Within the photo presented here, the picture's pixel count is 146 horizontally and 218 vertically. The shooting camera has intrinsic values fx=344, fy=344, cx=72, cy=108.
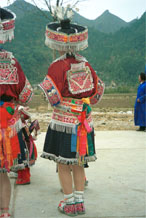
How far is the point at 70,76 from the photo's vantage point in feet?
10.4

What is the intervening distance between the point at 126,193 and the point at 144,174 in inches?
30.4

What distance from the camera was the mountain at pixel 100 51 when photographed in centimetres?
5250

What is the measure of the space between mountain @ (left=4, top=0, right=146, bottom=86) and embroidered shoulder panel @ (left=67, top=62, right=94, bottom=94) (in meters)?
41.2

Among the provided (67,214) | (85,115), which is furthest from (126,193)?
(85,115)

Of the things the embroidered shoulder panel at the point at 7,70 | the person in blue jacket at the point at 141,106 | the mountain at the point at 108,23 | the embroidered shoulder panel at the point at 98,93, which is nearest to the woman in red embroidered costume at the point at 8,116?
the embroidered shoulder panel at the point at 7,70

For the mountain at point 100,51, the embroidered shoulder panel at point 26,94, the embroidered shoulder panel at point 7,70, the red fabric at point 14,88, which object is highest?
the embroidered shoulder panel at point 7,70

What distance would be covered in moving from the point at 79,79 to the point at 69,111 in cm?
32

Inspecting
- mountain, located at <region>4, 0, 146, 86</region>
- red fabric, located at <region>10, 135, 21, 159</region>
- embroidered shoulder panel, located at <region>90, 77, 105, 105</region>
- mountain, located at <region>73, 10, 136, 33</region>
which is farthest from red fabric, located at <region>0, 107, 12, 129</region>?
mountain, located at <region>73, 10, 136, 33</region>

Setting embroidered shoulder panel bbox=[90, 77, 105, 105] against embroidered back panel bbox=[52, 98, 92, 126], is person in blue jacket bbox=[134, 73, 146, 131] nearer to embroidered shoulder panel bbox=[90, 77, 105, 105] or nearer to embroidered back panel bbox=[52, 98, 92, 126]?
embroidered shoulder panel bbox=[90, 77, 105, 105]

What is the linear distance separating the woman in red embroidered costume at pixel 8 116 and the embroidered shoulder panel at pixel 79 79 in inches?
17.8

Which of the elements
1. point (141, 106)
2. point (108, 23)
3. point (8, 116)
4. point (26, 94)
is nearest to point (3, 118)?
point (8, 116)

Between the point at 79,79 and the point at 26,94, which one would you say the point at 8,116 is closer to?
the point at 26,94

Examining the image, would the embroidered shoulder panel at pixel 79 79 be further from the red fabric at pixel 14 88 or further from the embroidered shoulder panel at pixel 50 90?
the red fabric at pixel 14 88

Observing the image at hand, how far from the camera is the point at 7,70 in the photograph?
9.88 ft
